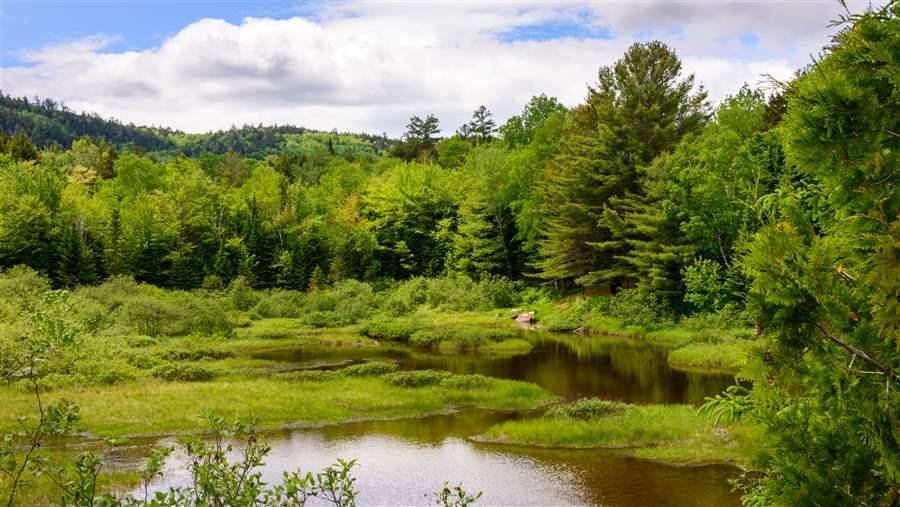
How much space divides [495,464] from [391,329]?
1357 inches

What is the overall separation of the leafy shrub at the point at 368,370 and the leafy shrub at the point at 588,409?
40.5 feet

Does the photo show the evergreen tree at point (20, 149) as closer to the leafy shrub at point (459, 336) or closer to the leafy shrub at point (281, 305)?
the leafy shrub at point (281, 305)

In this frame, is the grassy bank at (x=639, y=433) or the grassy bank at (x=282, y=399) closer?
the grassy bank at (x=639, y=433)

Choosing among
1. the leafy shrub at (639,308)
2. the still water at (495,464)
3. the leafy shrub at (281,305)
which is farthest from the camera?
the leafy shrub at (281,305)

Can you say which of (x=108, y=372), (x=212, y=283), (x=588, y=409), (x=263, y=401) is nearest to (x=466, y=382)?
(x=588, y=409)

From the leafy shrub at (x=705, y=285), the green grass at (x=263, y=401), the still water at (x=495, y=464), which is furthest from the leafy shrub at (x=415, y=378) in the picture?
the leafy shrub at (x=705, y=285)

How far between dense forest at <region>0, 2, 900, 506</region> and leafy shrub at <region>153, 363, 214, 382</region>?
89.1 feet

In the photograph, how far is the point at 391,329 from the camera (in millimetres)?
58344

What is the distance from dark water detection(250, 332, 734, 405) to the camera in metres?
35.8

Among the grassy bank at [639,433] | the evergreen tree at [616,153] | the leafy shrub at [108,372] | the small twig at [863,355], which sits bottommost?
the grassy bank at [639,433]

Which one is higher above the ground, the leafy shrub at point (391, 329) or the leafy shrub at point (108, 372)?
the leafy shrub at point (108, 372)

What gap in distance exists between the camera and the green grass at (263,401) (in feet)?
95.9

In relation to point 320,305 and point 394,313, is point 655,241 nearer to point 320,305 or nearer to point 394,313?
point 394,313

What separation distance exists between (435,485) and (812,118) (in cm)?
1723
